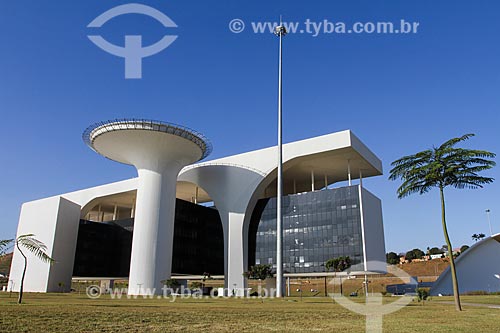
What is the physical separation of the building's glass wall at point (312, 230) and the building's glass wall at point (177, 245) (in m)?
9.02

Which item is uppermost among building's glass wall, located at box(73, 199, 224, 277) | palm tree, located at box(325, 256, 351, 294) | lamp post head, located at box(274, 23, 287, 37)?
lamp post head, located at box(274, 23, 287, 37)

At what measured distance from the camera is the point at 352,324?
13.6 meters

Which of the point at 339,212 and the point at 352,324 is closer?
the point at 352,324

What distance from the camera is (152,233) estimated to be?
47.2 meters

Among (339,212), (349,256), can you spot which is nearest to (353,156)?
(339,212)

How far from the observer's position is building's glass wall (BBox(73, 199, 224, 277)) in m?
59.2

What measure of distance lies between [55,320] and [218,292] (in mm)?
41558

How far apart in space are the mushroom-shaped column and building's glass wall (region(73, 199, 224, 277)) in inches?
405

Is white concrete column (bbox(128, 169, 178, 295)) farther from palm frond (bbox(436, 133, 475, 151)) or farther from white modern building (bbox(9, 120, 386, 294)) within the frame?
palm frond (bbox(436, 133, 475, 151))

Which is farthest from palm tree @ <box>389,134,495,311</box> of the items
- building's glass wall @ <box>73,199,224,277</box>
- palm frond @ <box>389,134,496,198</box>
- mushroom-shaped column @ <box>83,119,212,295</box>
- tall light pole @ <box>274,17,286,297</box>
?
building's glass wall @ <box>73,199,224,277</box>

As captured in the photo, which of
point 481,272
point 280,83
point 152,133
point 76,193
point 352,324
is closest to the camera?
point 352,324

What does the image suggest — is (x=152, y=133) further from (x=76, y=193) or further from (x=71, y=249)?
(x=76, y=193)

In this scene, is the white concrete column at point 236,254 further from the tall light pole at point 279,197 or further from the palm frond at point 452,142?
the palm frond at point 452,142

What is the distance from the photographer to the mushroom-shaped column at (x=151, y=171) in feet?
149
